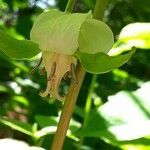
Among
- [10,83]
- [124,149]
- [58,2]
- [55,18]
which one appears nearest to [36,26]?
[55,18]

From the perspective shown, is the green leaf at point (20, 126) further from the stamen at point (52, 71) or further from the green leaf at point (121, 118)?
the stamen at point (52, 71)

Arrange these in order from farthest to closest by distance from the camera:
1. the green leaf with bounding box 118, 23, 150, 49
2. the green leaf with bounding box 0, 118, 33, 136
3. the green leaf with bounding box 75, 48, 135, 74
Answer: the green leaf with bounding box 0, 118, 33, 136 < the green leaf with bounding box 118, 23, 150, 49 < the green leaf with bounding box 75, 48, 135, 74

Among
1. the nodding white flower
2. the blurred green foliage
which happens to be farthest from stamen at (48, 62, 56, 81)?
the blurred green foliage

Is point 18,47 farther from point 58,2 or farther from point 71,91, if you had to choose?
point 58,2

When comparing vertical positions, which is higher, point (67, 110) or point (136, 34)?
point (136, 34)

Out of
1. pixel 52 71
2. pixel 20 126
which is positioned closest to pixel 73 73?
pixel 52 71

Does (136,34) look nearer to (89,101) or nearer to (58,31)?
(58,31)

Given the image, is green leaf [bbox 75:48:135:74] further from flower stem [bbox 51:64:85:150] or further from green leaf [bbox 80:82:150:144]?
green leaf [bbox 80:82:150:144]

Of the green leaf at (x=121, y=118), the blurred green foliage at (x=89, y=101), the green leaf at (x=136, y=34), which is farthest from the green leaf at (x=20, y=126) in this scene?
the green leaf at (x=136, y=34)
